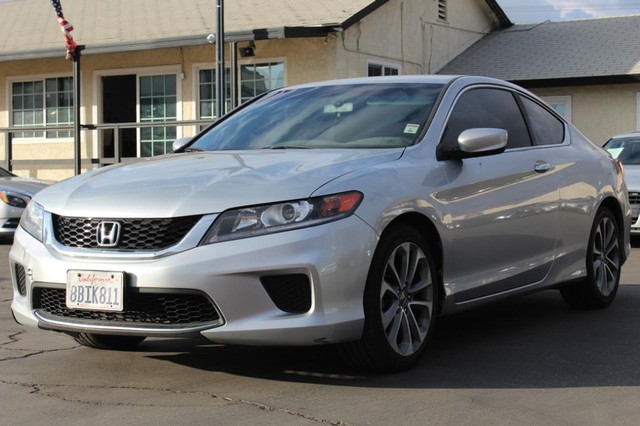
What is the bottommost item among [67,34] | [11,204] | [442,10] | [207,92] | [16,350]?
[16,350]

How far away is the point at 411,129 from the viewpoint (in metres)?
5.46

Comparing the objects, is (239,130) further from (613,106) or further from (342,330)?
(613,106)

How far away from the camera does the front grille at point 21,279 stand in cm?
498

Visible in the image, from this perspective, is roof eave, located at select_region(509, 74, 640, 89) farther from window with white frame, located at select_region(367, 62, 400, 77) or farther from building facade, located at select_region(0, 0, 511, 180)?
window with white frame, located at select_region(367, 62, 400, 77)

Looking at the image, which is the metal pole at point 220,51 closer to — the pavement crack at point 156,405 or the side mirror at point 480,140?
the side mirror at point 480,140

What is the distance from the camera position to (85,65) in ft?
72.1

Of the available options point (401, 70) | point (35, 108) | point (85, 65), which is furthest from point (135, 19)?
point (401, 70)

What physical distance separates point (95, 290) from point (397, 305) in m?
1.45

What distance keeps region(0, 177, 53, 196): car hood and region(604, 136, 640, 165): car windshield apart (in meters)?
7.72

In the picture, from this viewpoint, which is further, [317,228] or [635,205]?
[635,205]

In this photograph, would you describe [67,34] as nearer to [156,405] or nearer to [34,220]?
[34,220]

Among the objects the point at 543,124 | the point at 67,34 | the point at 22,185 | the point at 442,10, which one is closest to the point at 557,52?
the point at 442,10

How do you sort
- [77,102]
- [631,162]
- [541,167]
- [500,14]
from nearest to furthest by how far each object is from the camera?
[541,167] → [631,162] → [77,102] → [500,14]

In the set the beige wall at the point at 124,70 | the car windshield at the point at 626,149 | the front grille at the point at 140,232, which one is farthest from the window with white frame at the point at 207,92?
the front grille at the point at 140,232
